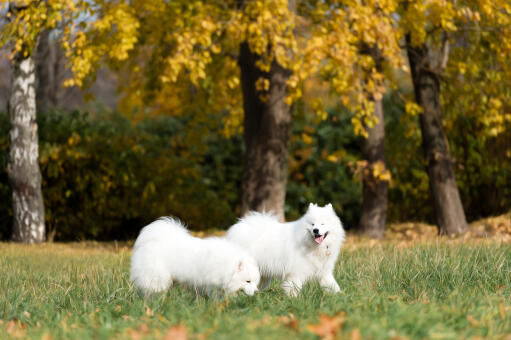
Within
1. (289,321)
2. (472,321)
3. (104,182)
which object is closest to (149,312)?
(289,321)

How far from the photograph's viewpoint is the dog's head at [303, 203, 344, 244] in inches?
216

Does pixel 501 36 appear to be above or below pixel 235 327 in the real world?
above

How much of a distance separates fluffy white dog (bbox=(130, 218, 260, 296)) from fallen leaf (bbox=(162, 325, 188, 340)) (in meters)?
1.36

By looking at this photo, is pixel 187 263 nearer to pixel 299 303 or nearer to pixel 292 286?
pixel 292 286

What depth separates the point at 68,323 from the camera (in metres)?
4.37

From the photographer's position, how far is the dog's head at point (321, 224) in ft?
18.0

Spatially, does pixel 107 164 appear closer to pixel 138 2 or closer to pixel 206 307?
pixel 138 2

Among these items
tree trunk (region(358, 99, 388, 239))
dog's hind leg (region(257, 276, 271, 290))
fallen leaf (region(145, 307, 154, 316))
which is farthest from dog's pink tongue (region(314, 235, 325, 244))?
tree trunk (region(358, 99, 388, 239))

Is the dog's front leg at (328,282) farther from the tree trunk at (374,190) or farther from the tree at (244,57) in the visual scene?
the tree trunk at (374,190)

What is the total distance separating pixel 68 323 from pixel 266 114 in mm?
7231

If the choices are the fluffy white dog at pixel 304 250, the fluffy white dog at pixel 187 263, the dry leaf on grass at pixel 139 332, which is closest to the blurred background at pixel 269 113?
the fluffy white dog at pixel 304 250

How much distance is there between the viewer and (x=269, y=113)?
11.1 metres

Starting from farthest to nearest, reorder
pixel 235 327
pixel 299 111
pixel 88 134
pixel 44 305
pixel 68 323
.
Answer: pixel 299 111, pixel 88 134, pixel 44 305, pixel 68 323, pixel 235 327

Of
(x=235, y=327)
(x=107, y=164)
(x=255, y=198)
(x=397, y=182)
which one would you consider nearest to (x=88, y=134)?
(x=107, y=164)
